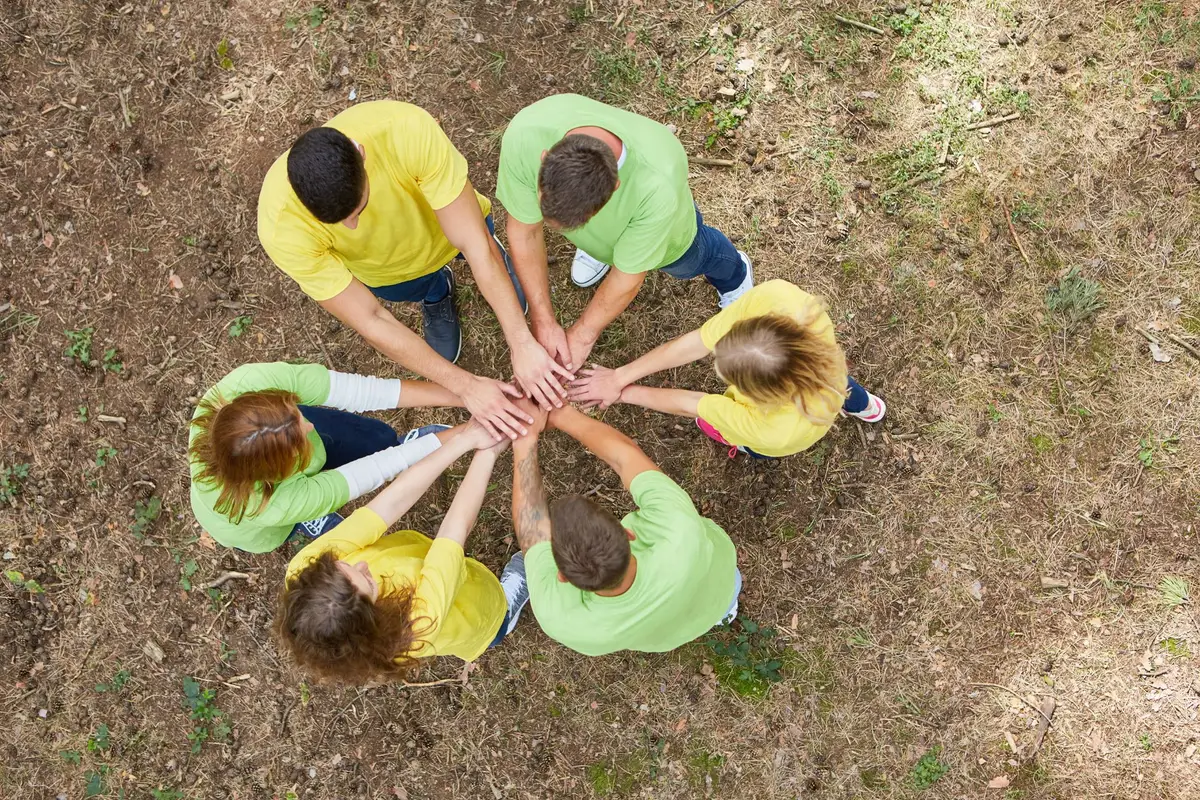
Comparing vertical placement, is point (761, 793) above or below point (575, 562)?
below

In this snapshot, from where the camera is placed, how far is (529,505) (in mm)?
4266

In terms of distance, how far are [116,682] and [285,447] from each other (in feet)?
11.0

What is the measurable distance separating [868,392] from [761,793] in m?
2.85

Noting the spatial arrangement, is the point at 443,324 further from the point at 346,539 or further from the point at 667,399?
the point at 346,539

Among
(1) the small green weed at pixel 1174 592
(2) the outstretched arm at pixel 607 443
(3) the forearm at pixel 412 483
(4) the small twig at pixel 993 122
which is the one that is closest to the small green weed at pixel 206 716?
(3) the forearm at pixel 412 483

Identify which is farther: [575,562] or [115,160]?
[115,160]

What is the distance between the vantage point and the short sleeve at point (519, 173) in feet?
12.3

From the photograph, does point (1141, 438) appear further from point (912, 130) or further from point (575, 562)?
point (575, 562)

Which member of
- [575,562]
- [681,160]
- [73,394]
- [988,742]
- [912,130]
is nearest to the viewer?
[575,562]

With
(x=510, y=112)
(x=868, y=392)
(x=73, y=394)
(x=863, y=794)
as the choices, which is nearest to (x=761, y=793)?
(x=863, y=794)

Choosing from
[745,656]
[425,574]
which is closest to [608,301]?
[425,574]

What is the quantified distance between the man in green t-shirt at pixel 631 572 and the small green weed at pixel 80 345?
13.2 feet

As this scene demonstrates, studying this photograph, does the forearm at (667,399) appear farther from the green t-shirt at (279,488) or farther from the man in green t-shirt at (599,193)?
the green t-shirt at (279,488)

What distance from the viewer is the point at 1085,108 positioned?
17.2 feet
